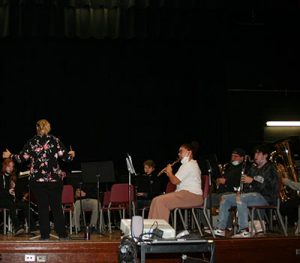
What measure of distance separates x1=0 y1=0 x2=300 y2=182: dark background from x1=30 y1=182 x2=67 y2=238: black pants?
361 cm

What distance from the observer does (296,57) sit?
12328 mm

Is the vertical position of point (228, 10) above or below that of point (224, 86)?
above

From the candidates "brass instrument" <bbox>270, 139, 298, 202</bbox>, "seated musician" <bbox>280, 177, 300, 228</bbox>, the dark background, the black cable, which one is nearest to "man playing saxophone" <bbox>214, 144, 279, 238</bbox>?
"seated musician" <bbox>280, 177, 300, 228</bbox>

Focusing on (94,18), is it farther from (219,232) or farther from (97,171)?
(219,232)

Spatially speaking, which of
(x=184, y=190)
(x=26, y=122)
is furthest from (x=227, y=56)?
(x=184, y=190)

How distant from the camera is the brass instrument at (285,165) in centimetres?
934

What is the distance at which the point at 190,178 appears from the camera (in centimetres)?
832

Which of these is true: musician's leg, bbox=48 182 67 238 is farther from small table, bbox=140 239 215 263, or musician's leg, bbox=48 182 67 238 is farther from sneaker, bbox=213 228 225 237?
small table, bbox=140 239 215 263

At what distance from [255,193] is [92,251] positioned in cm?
217

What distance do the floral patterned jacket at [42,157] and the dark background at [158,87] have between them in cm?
354

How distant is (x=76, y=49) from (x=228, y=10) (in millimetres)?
2739

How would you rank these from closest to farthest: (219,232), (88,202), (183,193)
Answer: (183,193) < (219,232) < (88,202)

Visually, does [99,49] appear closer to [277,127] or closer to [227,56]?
[227,56]

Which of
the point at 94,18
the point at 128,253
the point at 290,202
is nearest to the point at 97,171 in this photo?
the point at 290,202
